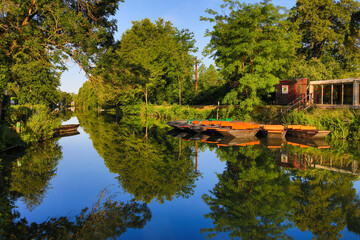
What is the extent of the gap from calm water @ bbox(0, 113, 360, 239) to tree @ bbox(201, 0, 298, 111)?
14.4 m

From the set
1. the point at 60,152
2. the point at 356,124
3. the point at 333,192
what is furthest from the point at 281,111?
the point at 60,152

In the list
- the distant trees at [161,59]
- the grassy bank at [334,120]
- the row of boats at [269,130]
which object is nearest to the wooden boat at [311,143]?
the row of boats at [269,130]

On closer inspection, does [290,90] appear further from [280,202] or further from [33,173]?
[33,173]

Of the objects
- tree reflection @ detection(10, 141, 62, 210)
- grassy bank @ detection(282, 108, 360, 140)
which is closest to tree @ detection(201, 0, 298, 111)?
grassy bank @ detection(282, 108, 360, 140)

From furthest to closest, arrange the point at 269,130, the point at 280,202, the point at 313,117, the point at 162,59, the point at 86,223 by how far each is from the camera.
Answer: the point at 162,59 → the point at 313,117 → the point at 269,130 → the point at 280,202 → the point at 86,223

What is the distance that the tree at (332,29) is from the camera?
41406mm

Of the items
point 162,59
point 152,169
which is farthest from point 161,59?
point 152,169

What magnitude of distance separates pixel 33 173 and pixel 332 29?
1892 inches

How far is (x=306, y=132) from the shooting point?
795 inches

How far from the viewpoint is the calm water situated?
611cm

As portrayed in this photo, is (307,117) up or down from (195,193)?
up

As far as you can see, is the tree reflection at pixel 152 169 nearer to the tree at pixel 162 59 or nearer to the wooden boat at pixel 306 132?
the wooden boat at pixel 306 132

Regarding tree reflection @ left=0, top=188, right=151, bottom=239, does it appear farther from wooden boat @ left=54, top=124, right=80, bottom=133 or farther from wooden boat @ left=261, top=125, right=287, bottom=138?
wooden boat @ left=54, top=124, right=80, bottom=133

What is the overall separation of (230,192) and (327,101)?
2642 cm
